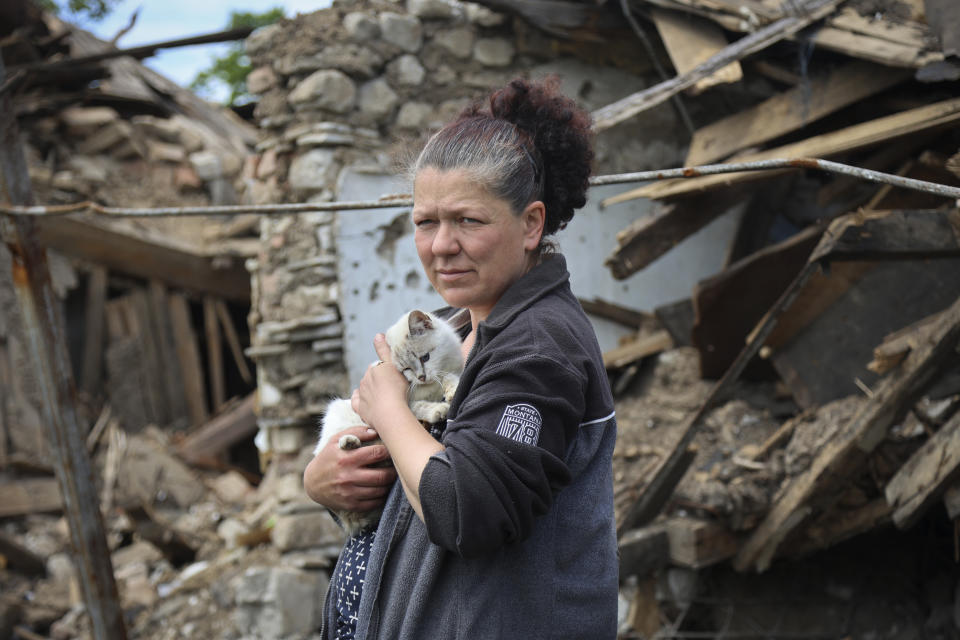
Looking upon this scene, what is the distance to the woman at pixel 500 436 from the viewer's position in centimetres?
143

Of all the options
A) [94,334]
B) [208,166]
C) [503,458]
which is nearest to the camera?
[503,458]

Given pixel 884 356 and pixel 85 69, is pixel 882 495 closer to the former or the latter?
pixel 884 356

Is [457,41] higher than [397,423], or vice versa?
[457,41]

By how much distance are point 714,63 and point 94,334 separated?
778 centimetres

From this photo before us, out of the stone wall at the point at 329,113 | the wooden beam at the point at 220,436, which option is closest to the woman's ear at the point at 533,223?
the stone wall at the point at 329,113

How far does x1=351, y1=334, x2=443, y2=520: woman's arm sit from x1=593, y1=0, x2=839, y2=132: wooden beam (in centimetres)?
276

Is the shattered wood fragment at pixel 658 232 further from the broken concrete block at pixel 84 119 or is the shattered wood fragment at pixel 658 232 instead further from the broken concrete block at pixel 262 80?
the broken concrete block at pixel 84 119

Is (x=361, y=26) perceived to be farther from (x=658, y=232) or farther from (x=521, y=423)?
(x=521, y=423)

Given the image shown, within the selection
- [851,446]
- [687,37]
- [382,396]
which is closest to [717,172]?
[382,396]

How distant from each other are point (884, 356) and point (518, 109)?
2.50 metres

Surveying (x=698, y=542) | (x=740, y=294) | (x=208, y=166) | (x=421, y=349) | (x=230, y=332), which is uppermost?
(x=421, y=349)

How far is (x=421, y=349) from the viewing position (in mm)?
1983

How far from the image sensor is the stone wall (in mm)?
5398

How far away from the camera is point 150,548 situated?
746 cm
